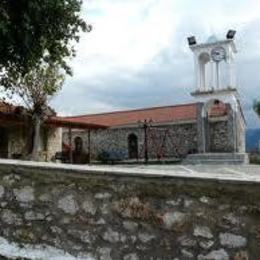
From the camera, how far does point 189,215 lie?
4.42 meters

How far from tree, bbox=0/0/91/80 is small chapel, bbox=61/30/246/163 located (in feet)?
25.3

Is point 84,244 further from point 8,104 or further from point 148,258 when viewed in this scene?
point 8,104

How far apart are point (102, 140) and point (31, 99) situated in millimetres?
13565

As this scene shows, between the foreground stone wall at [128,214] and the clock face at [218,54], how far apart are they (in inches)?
1016

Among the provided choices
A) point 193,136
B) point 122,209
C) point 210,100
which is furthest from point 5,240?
point 193,136

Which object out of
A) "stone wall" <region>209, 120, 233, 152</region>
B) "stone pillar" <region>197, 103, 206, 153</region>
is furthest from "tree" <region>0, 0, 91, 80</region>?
"stone wall" <region>209, 120, 233, 152</region>

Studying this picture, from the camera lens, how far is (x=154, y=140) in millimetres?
36500

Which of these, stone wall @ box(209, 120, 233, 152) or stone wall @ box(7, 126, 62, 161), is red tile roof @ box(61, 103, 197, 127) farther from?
stone wall @ box(7, 126, 62, 161)

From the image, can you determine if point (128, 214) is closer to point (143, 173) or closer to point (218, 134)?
point (143, 173)

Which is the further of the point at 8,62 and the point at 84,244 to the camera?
the point at 8,62

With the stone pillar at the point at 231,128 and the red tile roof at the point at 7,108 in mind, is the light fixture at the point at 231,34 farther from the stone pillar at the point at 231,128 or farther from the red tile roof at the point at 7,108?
the red tile roof at the point at 7,108

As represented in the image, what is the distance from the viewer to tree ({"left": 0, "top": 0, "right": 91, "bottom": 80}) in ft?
58.0

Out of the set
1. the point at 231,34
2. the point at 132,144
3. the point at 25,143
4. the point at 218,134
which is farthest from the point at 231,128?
the point at 25,143

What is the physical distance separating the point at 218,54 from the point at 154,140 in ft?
28.4
